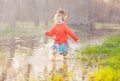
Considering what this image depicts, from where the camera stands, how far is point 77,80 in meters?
10.4

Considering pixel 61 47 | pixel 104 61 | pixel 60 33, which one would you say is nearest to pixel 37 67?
pixel 61 47

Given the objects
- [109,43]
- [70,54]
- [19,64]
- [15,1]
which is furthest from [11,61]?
[15,1]

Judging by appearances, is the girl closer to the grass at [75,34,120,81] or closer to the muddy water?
the muddy water

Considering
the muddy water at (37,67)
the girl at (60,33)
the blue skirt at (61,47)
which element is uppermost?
the girl at (60,33)

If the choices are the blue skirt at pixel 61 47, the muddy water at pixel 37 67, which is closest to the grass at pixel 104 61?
the muddy water at pixel 37 67

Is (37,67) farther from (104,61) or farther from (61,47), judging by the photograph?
(104,61)

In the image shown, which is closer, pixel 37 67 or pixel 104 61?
pixel 37 67

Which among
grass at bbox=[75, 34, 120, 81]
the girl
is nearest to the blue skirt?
the girl

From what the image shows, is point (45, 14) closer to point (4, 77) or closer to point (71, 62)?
point (71, 62)

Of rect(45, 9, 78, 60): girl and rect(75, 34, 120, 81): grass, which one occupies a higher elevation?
rect(45, 9, 78, 60): girl

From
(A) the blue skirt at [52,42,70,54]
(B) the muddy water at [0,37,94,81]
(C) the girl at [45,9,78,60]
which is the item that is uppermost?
(C) the girl at [45,9,78,60]

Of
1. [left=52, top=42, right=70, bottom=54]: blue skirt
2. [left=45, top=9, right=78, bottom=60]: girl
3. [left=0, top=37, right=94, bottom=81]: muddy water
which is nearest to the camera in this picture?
[left=0, top=37, right=94, bottom=81]: muddy water

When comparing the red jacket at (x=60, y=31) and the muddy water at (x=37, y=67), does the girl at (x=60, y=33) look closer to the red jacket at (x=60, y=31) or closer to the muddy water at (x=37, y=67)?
the red jacket at (x=60, y=31)

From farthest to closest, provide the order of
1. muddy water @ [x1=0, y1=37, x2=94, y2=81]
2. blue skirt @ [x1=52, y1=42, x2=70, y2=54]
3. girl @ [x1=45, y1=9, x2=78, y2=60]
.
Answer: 1. blue skirt @ [x1=52, y1=42, x2=70, y2=54]
2. girl @ [x1=45, y1=9, x2=78, y2=60]
3. muddy water @ [x1=0, y1=37, x2=94, y2=81]
